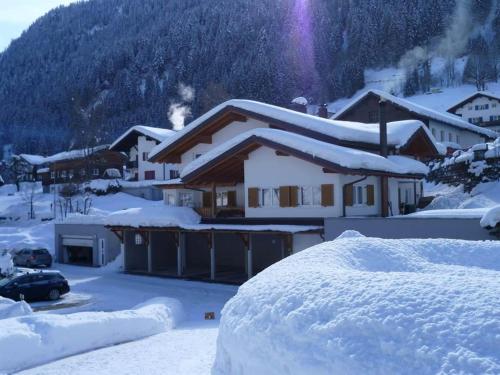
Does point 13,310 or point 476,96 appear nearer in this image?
point 13,310

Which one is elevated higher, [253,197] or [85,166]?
[85,166]

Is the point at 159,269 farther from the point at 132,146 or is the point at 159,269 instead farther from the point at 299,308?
the point at 132,146

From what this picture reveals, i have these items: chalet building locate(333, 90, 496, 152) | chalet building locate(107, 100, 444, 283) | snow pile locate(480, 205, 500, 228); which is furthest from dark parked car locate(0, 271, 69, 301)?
chalet building locate(333, 90, 496, 152)

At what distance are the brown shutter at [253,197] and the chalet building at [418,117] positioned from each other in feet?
71.4

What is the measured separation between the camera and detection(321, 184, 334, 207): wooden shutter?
22594 millimetres

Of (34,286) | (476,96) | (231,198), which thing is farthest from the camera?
(476,96)

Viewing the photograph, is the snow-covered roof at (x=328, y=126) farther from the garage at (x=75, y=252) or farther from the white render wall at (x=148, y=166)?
the white render wall at (x=148, y=166)

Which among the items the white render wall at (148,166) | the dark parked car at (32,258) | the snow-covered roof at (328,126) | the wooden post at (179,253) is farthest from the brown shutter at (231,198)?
Result: the white render wall at (148,166)

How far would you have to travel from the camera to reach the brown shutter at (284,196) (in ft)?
78.7

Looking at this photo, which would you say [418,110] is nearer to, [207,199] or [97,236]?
[207,199]

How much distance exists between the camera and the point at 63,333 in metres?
12.8

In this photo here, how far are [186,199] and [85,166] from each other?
129ft

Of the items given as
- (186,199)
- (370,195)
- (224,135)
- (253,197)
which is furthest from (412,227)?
(224,135)

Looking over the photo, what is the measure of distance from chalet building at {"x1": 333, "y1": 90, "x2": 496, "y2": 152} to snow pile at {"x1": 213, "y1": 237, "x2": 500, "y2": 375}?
3791 centimetres
